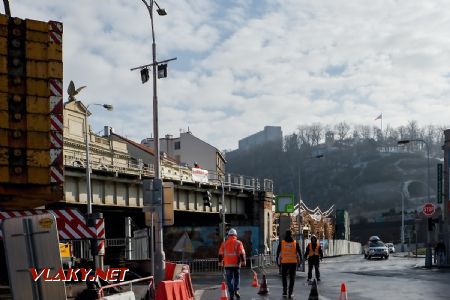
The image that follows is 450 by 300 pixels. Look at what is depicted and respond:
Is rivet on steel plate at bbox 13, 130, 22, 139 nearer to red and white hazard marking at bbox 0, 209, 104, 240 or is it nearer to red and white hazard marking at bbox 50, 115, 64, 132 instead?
red and white hazard marking at bbox 50, 115, 64, 132

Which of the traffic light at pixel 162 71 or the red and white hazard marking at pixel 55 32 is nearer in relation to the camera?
the red and white hazard marking at pixel 55 32

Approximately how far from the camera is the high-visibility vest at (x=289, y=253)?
53.4 ft

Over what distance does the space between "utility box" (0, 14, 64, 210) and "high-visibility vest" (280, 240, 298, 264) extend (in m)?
6.85

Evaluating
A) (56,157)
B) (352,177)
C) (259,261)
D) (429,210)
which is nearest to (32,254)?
(56,157)

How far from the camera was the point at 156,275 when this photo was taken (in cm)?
1730

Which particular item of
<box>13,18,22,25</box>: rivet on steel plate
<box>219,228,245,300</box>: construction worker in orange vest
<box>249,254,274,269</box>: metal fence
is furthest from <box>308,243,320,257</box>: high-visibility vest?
<box>249,254,274,269</box>: metal fence

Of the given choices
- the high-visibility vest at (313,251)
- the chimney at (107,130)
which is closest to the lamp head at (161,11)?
the high-visibility vest at (313,251)

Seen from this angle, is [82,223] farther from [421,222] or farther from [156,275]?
[421,222]

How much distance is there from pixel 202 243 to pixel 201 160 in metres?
54.2

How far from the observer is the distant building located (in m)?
98.6

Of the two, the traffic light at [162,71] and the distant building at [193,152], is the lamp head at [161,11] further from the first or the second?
the distant building at [193,152]

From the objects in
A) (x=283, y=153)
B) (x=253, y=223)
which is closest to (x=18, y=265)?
→ (x=253, y=223)

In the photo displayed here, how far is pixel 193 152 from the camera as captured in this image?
10094cm

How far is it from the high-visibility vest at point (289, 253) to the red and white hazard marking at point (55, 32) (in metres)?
7.95
